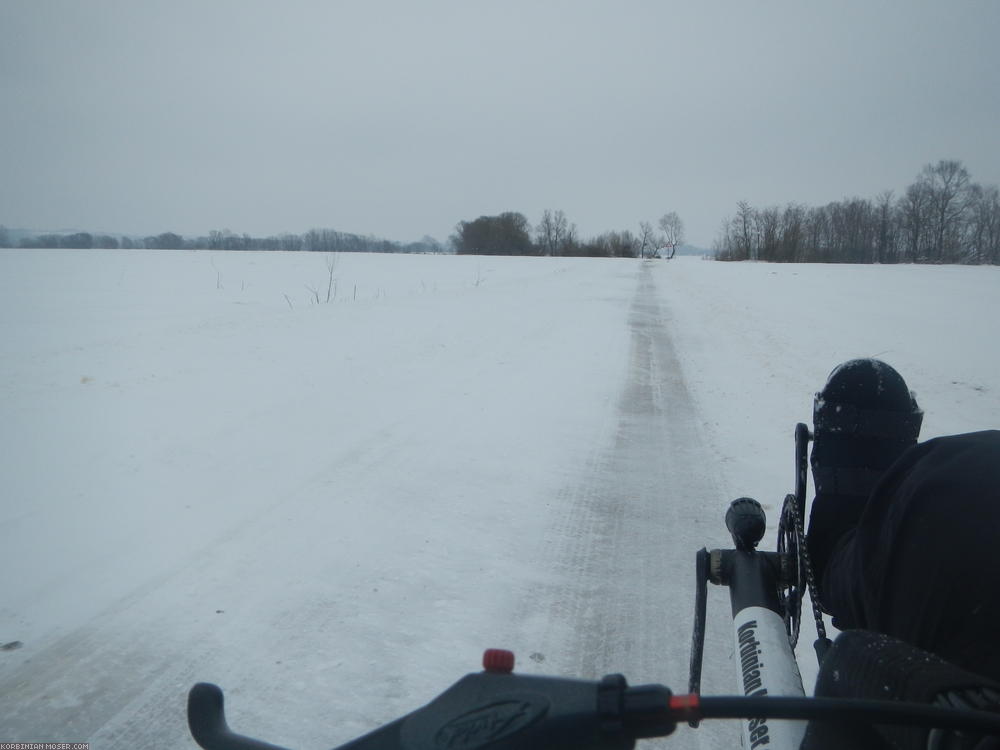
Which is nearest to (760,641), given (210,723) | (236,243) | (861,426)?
(861,426)

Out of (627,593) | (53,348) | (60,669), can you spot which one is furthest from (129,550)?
(53,348)

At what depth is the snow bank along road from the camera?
249 centimetres

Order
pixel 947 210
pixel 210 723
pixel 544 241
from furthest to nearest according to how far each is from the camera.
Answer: pixel 544 241
pixel 947 210
pixel 210 723

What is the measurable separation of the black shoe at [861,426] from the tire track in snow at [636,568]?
937 mm

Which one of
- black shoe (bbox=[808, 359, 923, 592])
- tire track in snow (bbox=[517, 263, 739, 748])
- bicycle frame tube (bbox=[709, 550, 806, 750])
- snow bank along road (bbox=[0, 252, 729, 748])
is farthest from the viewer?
tire track in snow (bbox=[517, 263, 739, 748])

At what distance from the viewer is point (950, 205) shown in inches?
1359

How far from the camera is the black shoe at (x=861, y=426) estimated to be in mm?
2355

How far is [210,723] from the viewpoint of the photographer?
2.84ft

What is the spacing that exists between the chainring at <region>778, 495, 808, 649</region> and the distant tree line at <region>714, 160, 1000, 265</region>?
28861 mm

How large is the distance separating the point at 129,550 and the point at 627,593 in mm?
2576

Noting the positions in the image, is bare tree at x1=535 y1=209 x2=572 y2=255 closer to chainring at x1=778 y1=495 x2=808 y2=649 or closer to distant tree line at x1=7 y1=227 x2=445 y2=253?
distant tree line at x1=7 y1=227 x2=445 y2=253

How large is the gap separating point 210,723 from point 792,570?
181 cm

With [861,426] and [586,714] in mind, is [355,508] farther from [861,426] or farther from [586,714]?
[586,714]

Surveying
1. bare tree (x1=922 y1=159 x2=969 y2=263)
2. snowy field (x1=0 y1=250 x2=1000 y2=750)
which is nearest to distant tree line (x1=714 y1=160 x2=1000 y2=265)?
bare tree (x1=922 y1=159 x2=969 y2=263)
